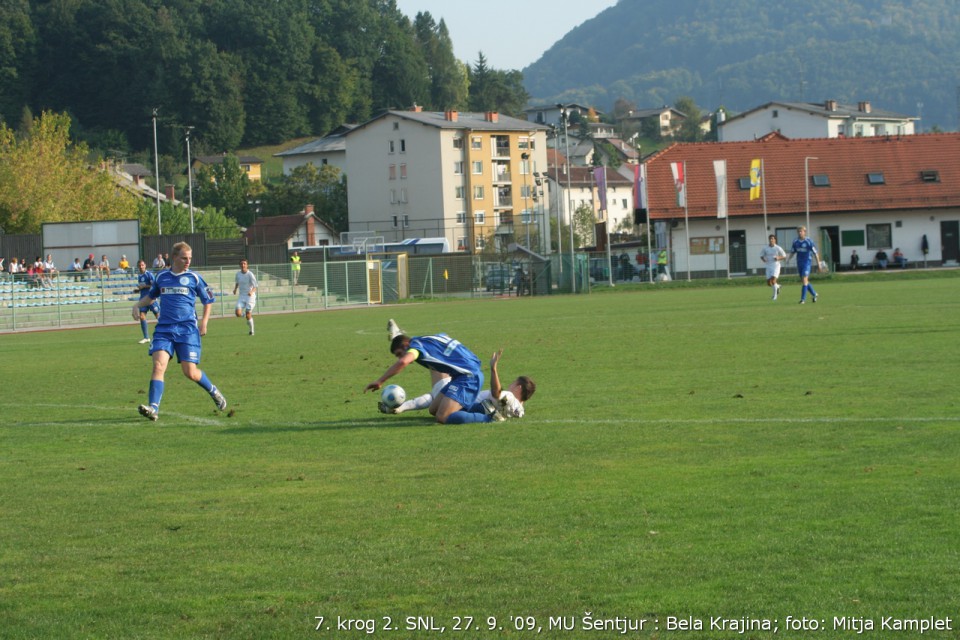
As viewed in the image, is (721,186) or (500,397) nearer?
(500,397)

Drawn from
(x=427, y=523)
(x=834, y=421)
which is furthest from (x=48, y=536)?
(x=834, y=421)

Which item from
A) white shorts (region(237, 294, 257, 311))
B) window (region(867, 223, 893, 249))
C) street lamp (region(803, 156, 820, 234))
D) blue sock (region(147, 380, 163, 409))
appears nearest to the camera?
blue sock (region(147, 380, 163, 409))

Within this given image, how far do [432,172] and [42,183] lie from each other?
160ft

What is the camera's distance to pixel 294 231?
11206 centimetres

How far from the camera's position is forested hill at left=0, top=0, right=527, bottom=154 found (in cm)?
16012

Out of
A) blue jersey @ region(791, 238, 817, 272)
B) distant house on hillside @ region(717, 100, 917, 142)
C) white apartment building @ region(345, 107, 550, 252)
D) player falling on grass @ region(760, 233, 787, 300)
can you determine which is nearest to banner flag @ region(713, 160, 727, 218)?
player falling on grass @ region(760, 233, 787, 300)

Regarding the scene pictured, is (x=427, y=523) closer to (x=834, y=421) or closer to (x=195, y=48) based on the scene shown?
(x=834, y=421)

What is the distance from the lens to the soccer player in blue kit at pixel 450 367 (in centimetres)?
1234

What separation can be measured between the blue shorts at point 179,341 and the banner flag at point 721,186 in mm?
53247

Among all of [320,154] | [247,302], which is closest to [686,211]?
[247,302]

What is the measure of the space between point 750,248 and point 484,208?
5107 cm

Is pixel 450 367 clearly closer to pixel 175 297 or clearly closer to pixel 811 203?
pixel 175 297

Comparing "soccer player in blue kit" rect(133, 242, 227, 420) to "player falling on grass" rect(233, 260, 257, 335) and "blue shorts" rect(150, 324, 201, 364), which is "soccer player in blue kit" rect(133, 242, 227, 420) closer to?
"blue shorts" rect(150, 324, 201, 364)

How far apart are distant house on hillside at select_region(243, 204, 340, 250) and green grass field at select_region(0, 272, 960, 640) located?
9377 cm
